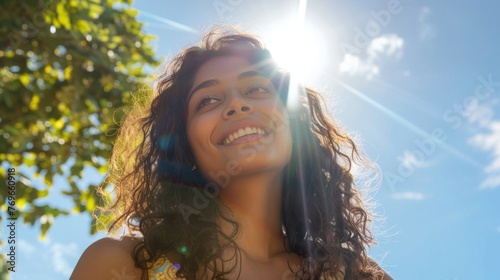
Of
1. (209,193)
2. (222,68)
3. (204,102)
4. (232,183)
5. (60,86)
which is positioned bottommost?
(60,86)

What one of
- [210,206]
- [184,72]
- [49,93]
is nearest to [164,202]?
[210,206]

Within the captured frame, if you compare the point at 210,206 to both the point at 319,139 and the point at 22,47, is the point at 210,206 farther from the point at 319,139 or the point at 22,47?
the point at 22,47

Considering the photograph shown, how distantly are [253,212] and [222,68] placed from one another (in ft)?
2.25

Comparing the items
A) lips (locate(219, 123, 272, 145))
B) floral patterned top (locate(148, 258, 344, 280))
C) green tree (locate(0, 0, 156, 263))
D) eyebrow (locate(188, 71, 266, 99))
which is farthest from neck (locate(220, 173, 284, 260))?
green tree (locate(0, 0, 156, 263))

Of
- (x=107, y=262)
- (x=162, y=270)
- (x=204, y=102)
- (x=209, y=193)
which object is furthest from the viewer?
(x=204, y=102)

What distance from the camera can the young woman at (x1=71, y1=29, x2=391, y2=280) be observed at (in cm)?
227

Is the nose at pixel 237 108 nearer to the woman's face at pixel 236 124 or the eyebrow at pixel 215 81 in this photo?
the woman's face at pixel 236 124

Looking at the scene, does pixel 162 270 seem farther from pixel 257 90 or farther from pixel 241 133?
pixel 257 90

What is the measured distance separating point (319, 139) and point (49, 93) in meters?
2.78

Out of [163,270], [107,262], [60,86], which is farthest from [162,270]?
[60,86]

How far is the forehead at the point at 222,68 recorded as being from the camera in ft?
8.62

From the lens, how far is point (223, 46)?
286 cm

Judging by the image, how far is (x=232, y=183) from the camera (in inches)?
95.4

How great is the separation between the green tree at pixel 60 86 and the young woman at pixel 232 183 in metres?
1.72
